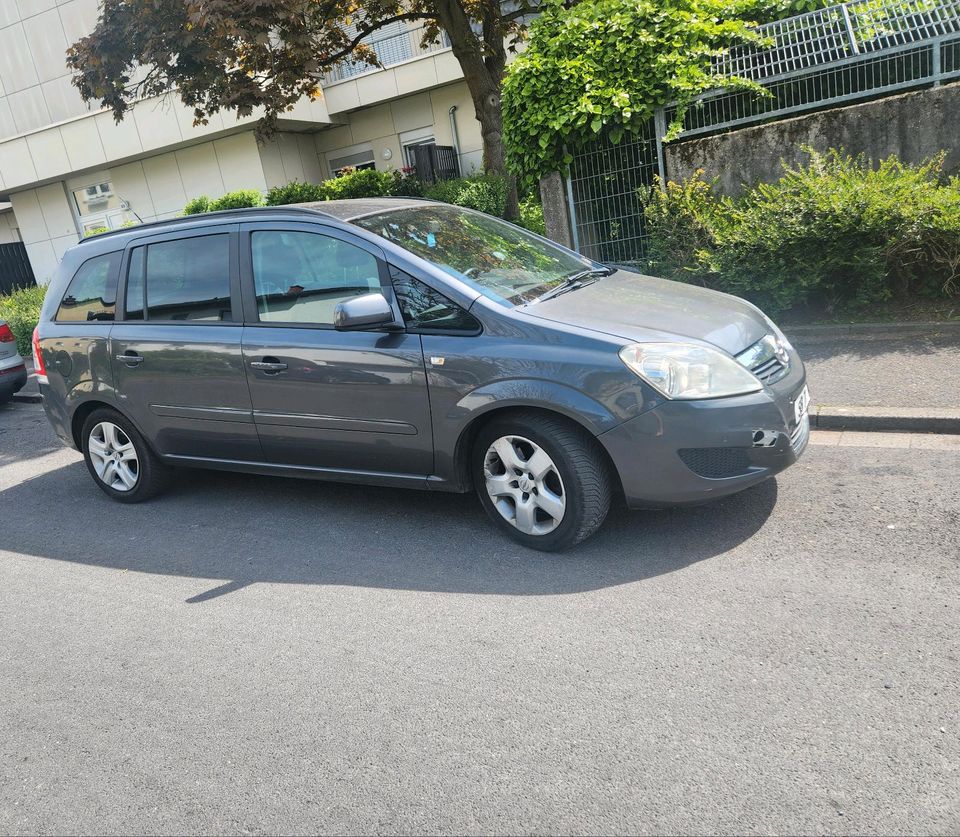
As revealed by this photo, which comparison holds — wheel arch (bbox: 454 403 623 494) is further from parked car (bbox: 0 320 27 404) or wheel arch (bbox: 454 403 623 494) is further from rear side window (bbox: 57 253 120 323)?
parked car (bbox: 0 320 27 404)

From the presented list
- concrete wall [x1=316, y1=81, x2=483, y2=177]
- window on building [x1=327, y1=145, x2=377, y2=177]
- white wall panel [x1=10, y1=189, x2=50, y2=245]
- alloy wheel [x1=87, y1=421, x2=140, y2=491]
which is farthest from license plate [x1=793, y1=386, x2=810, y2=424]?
white wall panel [x1=10, y1=189, x2=50, y2=245]

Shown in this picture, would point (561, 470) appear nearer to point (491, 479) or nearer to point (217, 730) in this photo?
point (491, 479)

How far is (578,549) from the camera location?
420cm

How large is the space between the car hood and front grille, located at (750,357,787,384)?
4.8 inches

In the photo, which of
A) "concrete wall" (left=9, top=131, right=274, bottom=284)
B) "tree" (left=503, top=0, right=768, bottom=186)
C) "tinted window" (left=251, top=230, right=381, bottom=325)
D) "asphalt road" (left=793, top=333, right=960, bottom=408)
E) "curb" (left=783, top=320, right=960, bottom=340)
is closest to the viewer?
"tinted window" (left=251, top=230, right=381, bottom=325)

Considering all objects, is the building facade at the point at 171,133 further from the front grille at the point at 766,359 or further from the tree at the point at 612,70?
the front grille at the point at 766,359

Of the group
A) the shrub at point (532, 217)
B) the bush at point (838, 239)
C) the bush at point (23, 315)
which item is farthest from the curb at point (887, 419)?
the bush at point (23, 315)

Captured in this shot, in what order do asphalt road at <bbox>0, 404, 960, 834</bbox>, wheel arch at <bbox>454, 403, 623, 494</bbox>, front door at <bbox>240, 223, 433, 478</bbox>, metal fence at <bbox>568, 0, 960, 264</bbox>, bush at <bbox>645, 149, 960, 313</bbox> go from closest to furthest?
asphalt road at <bbox>0, 404, 960, 834</bbox> → wheel arch at <bbox>454, 403, 623, 494</bbox> → front door at <bbox>240, 223, 433, 478</bbox> → bush at <bbox>645, 149, 960, 313</bbox> → metal fence at <bbox>568, 0, 960, 264</bbox>

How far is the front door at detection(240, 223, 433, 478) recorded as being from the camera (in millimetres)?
4387

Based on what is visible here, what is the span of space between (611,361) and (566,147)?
18.9 ft

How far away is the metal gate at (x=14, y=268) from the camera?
2350cm

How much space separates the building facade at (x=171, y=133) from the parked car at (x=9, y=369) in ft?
36.2

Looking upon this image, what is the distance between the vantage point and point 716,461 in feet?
12.7

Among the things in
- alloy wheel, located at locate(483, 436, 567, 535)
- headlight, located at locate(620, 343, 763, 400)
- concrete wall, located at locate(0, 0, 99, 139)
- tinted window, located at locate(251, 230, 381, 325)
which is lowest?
alloy wheel, located at locate(483, 436, 567, 535)
